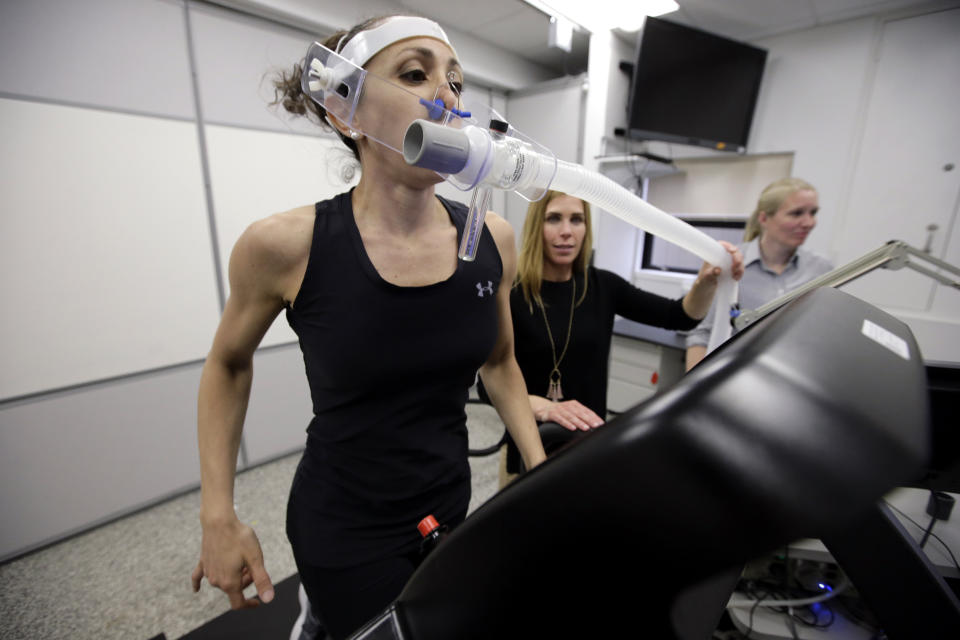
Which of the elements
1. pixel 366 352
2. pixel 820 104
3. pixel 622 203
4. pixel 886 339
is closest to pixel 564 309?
pixel 622 203

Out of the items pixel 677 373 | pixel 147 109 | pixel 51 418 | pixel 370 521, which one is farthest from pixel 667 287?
pixel 51 418

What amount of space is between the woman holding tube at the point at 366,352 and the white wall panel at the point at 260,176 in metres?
1.53

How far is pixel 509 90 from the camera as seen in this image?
12.2 ft

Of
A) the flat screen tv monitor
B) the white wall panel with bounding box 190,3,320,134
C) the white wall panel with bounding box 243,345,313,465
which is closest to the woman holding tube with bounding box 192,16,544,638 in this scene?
the white wall panel with bounding box 190,3,320,134

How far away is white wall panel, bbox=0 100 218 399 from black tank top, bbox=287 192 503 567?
182 centimetres

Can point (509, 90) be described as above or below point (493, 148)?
above

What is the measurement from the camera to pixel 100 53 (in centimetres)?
186

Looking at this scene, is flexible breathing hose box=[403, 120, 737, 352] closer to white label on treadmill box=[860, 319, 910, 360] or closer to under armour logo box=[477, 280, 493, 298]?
under armour logo box=[477, 280, 493, 298]

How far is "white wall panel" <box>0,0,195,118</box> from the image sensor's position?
1700mm

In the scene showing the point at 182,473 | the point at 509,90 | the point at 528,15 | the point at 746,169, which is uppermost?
the point at 528,15

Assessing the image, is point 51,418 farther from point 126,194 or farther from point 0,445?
point 126,194

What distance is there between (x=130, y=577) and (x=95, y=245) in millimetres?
1500

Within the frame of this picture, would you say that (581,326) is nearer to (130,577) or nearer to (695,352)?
(695,352)

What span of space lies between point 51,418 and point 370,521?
2081 mm
